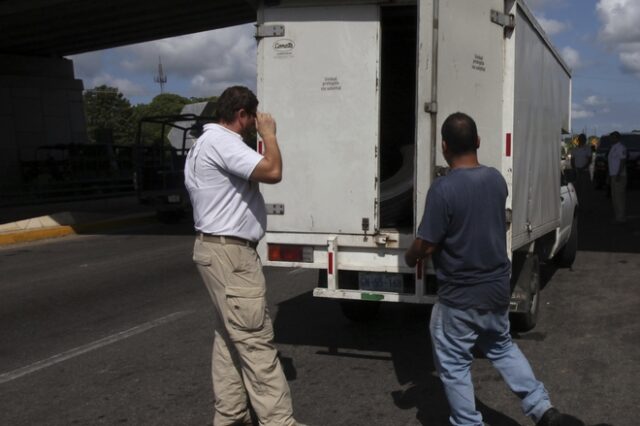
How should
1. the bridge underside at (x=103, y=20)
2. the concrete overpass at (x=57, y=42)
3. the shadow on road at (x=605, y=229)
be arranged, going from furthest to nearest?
the concrete overpass at (x=57, y=42)
the bridge underside at (x=103, y=20)
the shadow on road at (x=605, y=229)

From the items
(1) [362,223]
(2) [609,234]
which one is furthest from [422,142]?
(2) [609,234]

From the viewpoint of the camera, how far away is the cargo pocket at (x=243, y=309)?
4.08 m

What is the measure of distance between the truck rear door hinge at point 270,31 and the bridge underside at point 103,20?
1502 cm

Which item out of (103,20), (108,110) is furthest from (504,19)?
(108,110)

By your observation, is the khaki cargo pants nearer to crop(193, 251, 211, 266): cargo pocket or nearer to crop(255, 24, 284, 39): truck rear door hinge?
crop(193, 251, 211, 266): cargo pocket

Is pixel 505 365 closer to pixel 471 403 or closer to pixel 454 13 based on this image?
pixel 471 403

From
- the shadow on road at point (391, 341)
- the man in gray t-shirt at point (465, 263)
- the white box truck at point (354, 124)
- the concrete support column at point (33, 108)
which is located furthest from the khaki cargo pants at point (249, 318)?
the concrete support column at point (33, 108)

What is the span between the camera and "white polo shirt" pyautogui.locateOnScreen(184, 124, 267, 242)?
160 inches

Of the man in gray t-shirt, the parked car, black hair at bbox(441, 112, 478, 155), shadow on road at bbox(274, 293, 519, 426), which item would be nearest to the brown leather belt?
the man in gray t-shirt

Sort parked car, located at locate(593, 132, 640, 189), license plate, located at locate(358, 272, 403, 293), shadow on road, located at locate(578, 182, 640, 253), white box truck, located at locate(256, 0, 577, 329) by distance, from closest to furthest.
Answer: white box truck, located at locate(256, 0, 577, 329) → license plate, located at locate(358, 272, 403, 293) → shadow on road, located at locate(578, 182, 640, 253) → parked car, located at locate(593, 132, 640, 189)

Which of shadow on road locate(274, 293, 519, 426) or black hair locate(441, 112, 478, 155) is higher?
black hair locate(441, 112, 478, 155)

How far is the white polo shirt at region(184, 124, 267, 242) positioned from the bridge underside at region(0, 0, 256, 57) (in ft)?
55.9

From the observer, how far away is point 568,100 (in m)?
9.80

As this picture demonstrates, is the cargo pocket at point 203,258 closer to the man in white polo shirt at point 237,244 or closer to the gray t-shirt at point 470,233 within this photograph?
the man in white polo shirt at point 237,244
